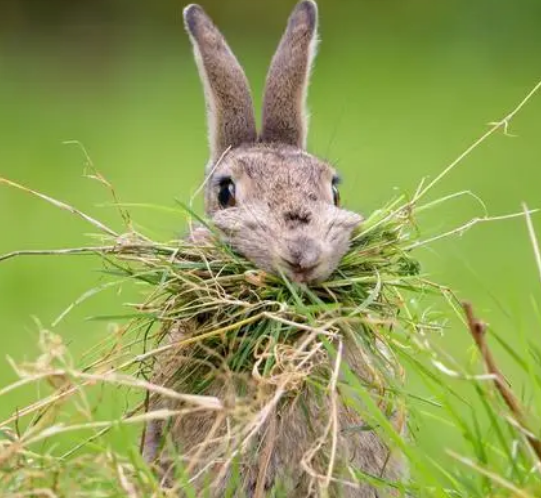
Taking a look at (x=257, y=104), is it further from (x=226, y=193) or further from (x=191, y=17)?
(x=226, y=193)

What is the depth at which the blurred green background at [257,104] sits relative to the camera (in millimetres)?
9547

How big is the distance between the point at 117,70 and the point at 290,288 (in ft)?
40.4

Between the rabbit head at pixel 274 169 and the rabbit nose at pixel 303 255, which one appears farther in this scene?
the rabbit head at pixel 274 169

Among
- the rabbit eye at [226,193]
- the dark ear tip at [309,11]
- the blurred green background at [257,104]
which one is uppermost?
the blurred green background at [257,104]

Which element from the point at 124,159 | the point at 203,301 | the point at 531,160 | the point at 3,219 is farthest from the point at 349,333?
the point at 124,159

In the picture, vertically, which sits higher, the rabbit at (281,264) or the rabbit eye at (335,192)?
the rabbit eye at (335,192)

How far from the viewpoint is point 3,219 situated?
36.0ft

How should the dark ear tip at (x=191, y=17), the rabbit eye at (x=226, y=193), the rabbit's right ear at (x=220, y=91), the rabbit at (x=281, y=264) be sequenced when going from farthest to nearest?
1. the dark ear tip at (x=191, y=17)
2. the rabbit's right ear at (x=220, y=91)
3. the rabbit eye at (x=226, y=193)
4. the rabbit at (x=281, y=264)

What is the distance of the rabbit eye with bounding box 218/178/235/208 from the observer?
15.4 feet

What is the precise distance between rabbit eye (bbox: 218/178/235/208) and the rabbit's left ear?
1.76 ft

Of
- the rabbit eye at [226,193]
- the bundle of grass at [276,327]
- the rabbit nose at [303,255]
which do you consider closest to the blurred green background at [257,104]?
the rabbit eye at [226,193]

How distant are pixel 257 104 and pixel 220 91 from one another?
646 centimetres

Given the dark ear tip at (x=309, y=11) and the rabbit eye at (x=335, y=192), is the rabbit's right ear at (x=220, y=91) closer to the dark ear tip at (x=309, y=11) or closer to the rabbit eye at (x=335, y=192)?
the dark ear tip at (x=309, y=11)

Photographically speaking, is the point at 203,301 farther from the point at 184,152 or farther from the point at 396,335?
the point at 184,152
